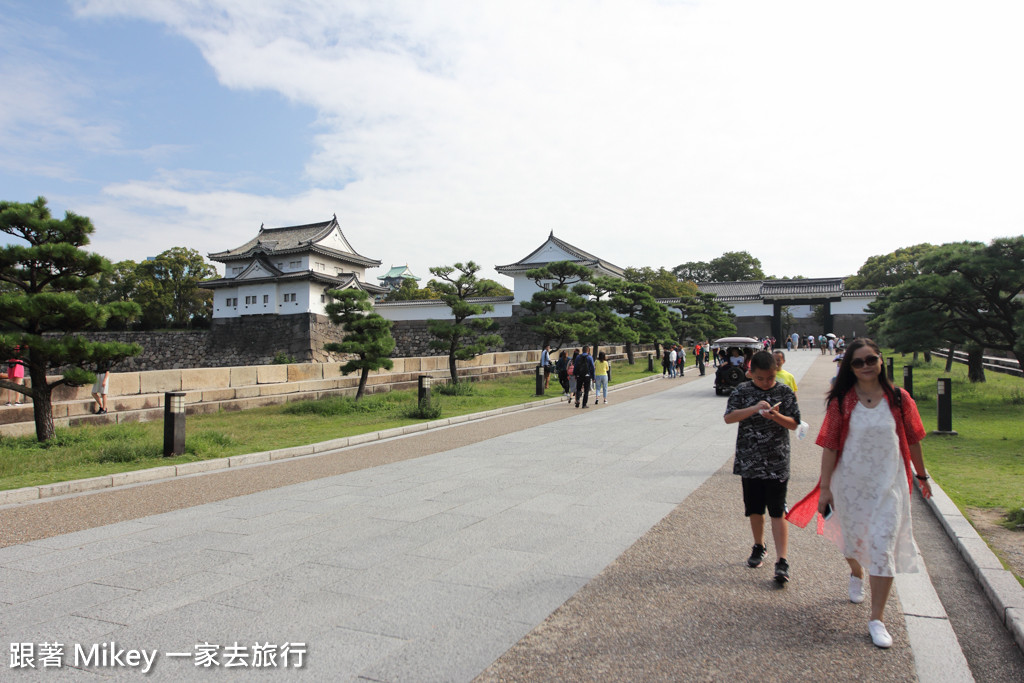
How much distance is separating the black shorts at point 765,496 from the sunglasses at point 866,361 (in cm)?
108

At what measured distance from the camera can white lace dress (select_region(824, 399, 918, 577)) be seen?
335 cm

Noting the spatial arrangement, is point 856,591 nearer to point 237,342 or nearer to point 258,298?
point 258,298

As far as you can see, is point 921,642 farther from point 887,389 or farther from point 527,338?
point 527,338

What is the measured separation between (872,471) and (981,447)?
8607 millimetres

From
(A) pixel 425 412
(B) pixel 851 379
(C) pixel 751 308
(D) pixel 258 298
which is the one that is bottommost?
(A) pixel 425 412

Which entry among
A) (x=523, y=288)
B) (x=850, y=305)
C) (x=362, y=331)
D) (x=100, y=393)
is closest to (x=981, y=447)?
(x=362, y=331)

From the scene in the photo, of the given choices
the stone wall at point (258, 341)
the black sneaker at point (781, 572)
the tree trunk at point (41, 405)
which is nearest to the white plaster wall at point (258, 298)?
the stone wall at point (258, 341)

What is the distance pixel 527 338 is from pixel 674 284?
17.9m

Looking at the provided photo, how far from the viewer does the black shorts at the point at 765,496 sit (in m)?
4.24

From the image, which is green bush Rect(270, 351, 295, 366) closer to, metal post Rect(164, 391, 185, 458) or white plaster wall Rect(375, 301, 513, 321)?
white plaster wall Rect(375, 301, 513, 321)

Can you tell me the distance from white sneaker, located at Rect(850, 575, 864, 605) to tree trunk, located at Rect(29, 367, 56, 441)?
37.5ft

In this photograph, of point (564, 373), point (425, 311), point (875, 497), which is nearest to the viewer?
point (875, 497)

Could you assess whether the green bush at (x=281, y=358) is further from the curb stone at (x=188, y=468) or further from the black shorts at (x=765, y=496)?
the black shorts at (x=765, y=496)

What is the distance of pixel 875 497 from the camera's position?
11.2 feet
